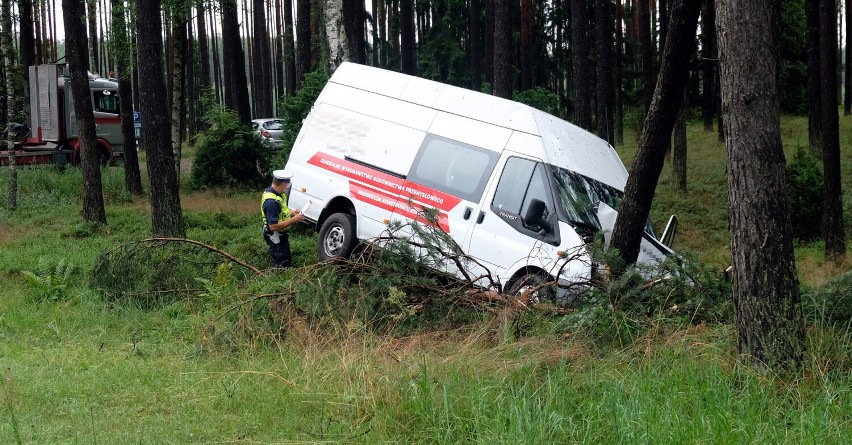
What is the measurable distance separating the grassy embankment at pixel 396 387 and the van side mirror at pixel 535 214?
2463 millimetres

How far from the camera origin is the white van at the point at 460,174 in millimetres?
10344

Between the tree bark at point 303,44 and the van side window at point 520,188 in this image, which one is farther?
the tree bark at point 303,44

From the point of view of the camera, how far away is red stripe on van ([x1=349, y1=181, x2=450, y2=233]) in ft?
36.3

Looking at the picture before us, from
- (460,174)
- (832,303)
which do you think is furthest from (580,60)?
(832,303)

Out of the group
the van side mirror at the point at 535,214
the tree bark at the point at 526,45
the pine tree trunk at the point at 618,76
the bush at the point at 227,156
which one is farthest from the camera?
the tree bark at the point at 526,45

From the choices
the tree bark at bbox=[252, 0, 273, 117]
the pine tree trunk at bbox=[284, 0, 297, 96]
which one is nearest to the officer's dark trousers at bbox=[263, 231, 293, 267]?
the pine tree trunk at bbox=[284, 0, 297, 96]

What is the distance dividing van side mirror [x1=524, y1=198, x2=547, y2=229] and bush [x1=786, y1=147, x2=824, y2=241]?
10.8m

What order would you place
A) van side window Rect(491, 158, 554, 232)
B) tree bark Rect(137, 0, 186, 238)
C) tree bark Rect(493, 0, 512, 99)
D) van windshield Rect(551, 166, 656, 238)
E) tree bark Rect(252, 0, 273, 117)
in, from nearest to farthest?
van windshield Rect(551, 166, 656, 238)
van side window Rect(491, 158, 554, 232)
tree bark Rect(137, 0, 186, 238)
tree bark Rect(493, 0, 512, 99)
tree bark Rect(252, 0, 273, 117)

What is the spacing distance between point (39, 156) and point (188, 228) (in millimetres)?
13343

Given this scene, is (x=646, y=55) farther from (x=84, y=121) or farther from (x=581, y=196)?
(x=581, y=196)

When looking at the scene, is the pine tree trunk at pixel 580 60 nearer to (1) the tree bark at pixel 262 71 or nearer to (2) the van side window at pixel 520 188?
(2) the van side window at pixel 520 188

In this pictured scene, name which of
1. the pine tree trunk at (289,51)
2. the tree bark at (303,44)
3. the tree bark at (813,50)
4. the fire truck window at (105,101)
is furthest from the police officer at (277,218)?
the fire truck window at (105,101)

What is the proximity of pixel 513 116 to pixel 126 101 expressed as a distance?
48.3 ft

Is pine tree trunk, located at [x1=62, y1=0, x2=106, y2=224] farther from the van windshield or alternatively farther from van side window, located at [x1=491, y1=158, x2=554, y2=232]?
the van windshield
